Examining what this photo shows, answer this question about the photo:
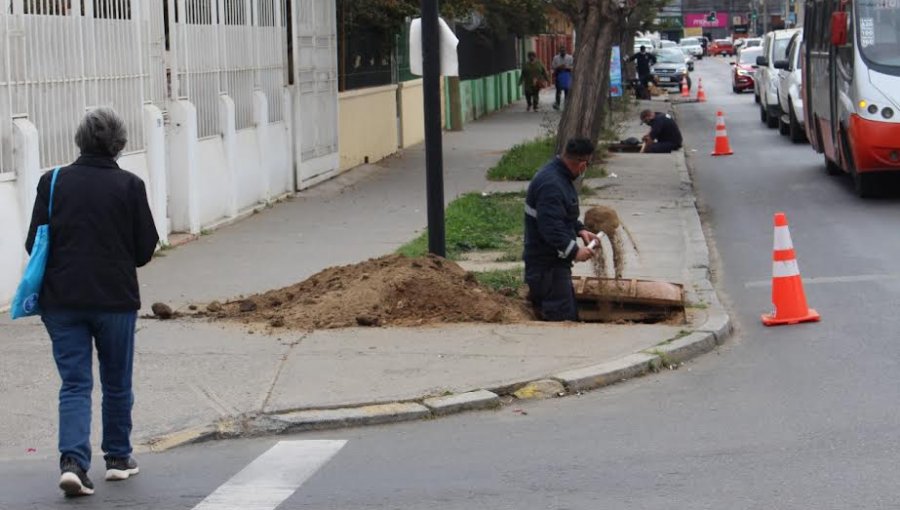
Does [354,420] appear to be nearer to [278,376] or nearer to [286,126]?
[278,376]

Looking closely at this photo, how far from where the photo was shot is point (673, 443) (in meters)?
7.20

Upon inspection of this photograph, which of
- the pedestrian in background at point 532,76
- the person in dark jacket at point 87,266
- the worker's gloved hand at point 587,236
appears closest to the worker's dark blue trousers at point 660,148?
the pedestrian in background at point 532,76

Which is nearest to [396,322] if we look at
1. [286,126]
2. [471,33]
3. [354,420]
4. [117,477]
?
[354,420]

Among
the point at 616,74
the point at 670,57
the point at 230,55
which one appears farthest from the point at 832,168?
the point at 670,57

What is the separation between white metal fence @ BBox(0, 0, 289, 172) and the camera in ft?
38.1

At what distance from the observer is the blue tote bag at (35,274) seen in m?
6.32

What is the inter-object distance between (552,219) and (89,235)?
4.58 m

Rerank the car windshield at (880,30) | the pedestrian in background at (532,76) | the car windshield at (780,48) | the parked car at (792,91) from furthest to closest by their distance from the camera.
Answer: the pedestrian in background at (532,76)
the car windshield at (780,48)
the parked car at (792,91)
the car windshield at (880,30)

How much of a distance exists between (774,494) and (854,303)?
213 inches

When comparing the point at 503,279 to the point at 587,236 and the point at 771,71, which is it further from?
the point at 771,71

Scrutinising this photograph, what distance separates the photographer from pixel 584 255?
10023mm

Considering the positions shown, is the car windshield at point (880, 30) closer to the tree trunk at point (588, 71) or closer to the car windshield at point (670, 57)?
the tree trunk at point (588, 71)

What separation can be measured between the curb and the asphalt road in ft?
0.33

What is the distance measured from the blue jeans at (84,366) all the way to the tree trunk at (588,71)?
1292cm
